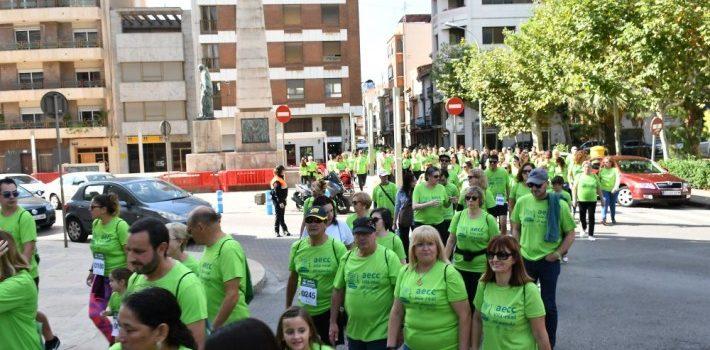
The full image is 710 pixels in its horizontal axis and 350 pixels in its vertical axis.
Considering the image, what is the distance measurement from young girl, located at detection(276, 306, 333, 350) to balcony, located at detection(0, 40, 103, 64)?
170ft

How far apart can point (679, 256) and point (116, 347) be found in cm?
1082

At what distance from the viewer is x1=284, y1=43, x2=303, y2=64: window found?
5403cm

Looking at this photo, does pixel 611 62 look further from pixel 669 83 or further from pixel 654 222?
pixel 654 222

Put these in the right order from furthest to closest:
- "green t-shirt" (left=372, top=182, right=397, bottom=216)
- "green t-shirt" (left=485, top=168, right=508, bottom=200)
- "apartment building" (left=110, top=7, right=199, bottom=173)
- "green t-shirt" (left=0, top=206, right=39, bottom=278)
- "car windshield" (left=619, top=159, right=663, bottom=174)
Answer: "apartment building" (left=110, top=7, right=199, bottom=173), "car windshield" (left=619, top=159, right=663, bottom=174), "green t-shirt" (left=485, top=168, right=508, bottom=200), "green t-shirt" (left=372, top=182, right=397, bottom=216), "green t-shirt" (left=0, top=206, right=39, bottom=278)

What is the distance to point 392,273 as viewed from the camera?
4.85 meters

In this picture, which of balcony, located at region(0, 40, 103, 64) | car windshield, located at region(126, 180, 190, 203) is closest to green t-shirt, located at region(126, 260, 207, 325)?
car windshield, located at region(126, 180, 190, 203)

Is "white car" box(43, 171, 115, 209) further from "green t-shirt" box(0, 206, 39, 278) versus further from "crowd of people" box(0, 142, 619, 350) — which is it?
"green t-shirt" box(0, 206, 39, 278)

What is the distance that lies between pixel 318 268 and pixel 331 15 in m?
50.9

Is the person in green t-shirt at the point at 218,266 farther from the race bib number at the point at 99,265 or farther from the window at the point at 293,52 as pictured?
the window at the point at 293,52

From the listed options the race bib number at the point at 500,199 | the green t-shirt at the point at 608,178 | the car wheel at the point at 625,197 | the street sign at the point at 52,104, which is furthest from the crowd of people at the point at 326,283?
Answer: the car wheel at the point at 625,197

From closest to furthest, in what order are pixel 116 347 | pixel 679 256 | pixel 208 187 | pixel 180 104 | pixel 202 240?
pixel 116 347, pixel 202 240, pixel 679 256, pixel 208 187, pixel 180 104

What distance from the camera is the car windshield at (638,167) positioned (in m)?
19.8

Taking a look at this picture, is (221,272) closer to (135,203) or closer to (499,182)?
(499,182)

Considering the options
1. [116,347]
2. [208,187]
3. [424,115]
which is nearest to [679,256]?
[116,347]
